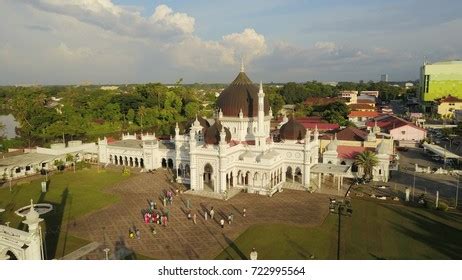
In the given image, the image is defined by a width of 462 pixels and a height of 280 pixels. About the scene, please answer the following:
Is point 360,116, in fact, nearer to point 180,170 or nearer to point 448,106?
point 448,106

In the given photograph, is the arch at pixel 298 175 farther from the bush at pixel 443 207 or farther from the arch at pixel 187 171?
the bush at pixel 443 207

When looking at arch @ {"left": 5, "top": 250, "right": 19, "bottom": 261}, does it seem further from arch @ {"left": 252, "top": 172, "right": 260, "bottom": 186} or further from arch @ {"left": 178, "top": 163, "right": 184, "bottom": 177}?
arch @ {"left": 178, "top": 163, "right": 184, "bottom": 177}

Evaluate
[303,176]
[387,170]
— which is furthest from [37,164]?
[387,170]

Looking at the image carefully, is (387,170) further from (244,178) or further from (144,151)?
(144,151)

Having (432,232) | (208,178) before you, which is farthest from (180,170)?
(432,232)

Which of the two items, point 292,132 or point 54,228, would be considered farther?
point 292,132

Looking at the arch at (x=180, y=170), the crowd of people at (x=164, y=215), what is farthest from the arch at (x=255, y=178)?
the arch at (x=180, y=170)

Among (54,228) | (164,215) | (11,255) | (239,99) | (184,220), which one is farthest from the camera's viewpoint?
(239,99)
